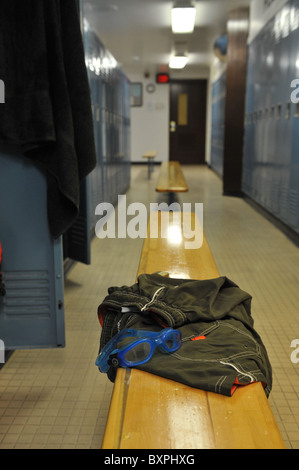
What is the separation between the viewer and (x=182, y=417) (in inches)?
36.7

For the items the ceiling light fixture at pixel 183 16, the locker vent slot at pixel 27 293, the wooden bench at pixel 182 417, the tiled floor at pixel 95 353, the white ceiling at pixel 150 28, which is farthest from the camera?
the white ceiling at pixel 150 28

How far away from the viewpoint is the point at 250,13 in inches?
254

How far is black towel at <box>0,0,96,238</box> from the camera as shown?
1517mm

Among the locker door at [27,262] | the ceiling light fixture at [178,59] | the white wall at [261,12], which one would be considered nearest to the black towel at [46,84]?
the locker door at [27,262]

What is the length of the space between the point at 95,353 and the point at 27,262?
2.26 ft

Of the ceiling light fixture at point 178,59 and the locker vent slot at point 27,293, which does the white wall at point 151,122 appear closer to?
the ceiling light fixture at point 178,59

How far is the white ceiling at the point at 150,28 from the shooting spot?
627 cm

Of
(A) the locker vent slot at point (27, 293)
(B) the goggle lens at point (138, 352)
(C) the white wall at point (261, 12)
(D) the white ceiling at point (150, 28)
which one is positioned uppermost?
(D) the white ceiling at point (150, 28)

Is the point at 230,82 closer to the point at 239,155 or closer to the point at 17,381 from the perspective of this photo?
the point at 239,155

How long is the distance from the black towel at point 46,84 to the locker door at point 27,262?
0.41 feet

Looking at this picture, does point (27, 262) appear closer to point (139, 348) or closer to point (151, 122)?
point (139, 348)

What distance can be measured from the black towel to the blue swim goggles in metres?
0.62

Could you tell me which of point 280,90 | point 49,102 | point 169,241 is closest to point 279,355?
point 169,241
